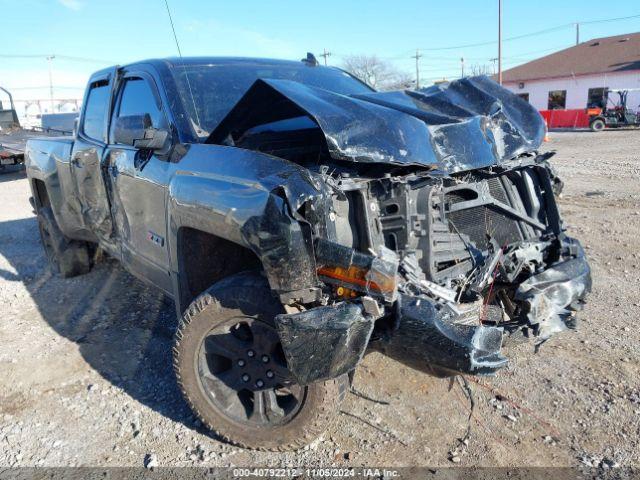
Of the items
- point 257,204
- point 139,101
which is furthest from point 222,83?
point 257,204

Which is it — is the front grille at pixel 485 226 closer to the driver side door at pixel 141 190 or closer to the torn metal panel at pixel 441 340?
the torn metal panel at pixel 441 340

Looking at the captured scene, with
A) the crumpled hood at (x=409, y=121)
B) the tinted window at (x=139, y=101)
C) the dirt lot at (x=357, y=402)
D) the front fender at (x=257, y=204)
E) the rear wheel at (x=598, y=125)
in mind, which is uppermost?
the tinted window at (x=139, y=101)

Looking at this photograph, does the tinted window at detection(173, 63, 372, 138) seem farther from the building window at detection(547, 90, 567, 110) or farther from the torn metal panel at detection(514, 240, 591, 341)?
the building window at detection(547, 90, 567, 110)

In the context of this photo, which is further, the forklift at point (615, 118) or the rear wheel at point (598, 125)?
the rear wheel at point (598, 125)

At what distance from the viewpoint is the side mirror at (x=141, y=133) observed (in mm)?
3254

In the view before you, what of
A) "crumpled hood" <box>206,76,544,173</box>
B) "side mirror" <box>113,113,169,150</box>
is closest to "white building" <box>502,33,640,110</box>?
"crumpled hood" <box>206,76,544,173</box>

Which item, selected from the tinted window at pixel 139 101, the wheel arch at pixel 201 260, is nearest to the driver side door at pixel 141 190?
the tinted window at pixel 139 101

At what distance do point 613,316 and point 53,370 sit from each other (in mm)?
4147

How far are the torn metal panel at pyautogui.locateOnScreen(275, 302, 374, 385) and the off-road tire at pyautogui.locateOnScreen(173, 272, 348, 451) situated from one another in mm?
295

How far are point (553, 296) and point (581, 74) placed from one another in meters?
38.9

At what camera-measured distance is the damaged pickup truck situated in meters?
2.38

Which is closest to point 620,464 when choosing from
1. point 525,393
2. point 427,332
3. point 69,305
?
point 525,393

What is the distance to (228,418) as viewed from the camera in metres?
2.87

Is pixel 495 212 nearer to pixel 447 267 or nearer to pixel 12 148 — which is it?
pixel 447 267
